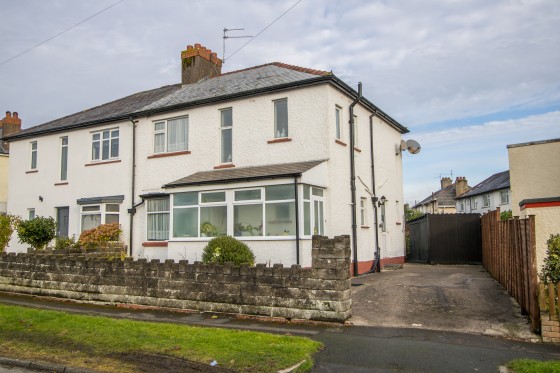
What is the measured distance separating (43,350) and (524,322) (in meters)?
8.21

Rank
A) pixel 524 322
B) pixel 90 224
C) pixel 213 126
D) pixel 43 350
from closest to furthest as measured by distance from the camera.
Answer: pixel 43 350, pixel 524 322, pixel 213 126, pixel 90 224

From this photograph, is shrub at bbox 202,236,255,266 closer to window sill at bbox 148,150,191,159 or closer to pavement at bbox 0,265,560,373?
pavement at bbox 0,265,560,373

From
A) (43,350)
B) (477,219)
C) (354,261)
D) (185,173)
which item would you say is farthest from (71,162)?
(477,219)

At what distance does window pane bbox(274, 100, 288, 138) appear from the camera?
16062 millimetres

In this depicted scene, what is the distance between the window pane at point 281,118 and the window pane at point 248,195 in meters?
2.73

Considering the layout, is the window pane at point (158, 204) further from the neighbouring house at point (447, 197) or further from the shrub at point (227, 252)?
the neighbouring house at point (447, 197)

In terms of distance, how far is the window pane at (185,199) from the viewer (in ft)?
50.9

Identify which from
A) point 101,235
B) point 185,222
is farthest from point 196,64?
point 185,222

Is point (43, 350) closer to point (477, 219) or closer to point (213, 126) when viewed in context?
point (213, 126)

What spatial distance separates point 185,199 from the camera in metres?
15.8

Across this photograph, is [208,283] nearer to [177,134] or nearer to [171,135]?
[177,134]

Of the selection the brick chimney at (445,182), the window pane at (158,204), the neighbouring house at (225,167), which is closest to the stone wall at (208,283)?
the neighbouring house at (225,167)

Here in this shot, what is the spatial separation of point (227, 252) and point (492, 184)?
40.2 m

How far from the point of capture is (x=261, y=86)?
16.6 m
